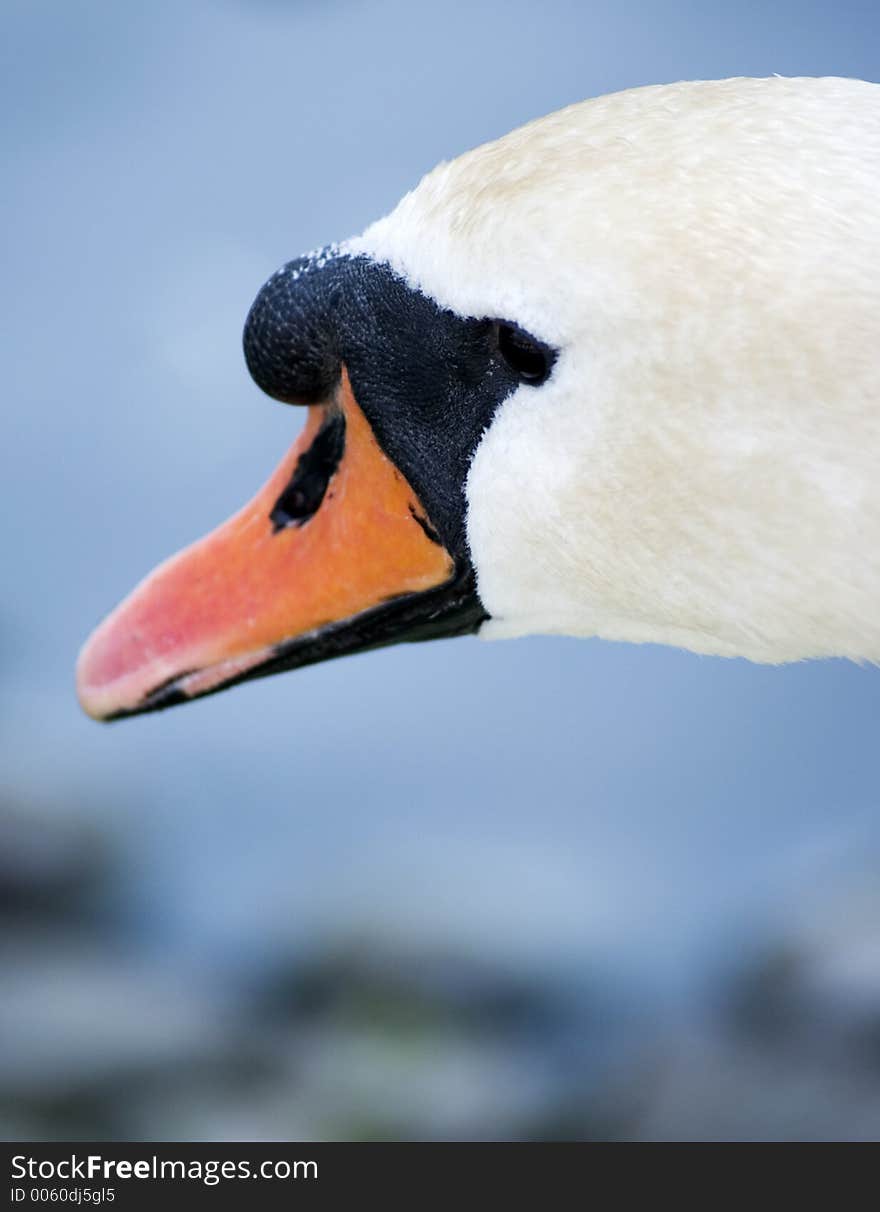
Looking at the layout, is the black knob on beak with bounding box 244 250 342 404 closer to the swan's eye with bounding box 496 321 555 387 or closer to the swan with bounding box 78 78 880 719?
the swan with bounding box 78 78 880 719

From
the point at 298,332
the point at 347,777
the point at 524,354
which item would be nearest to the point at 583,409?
the point at 524,354

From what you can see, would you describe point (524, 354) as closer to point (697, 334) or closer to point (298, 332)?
point (697, 334)

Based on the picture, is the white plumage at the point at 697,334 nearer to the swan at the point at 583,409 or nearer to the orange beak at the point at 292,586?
the swan at the point at 583,409

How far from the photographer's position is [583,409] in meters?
1.30

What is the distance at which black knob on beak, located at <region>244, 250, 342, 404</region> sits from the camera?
5.06 ft

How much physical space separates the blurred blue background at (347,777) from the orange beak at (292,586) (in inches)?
71.9

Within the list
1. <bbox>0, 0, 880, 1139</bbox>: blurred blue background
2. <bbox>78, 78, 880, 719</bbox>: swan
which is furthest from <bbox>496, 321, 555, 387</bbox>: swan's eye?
<bbox>0, 0, 880, 1139</bbox>: blurred blue background

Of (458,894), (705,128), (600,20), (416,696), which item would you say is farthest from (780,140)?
(600,20)

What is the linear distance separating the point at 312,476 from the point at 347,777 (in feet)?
7.99

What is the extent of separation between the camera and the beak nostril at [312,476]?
1576 millimetres

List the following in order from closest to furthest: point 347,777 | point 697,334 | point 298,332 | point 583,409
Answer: point 697,334, point 583,409, point 298,332, point 347,777

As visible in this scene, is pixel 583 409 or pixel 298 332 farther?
→ pixel 298 332
